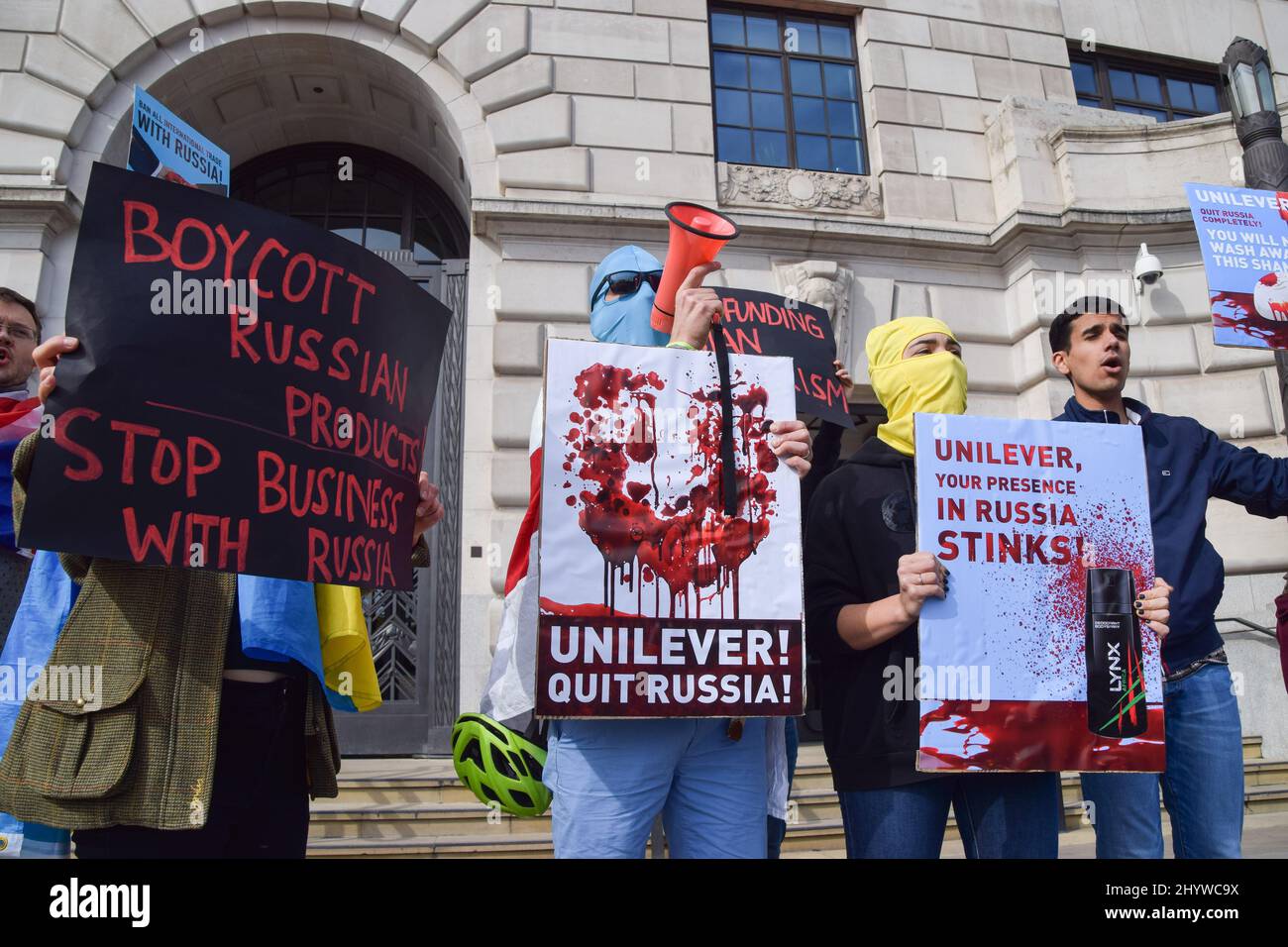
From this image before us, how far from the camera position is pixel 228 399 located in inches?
82.7

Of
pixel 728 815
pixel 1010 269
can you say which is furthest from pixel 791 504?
pixel 1010 269

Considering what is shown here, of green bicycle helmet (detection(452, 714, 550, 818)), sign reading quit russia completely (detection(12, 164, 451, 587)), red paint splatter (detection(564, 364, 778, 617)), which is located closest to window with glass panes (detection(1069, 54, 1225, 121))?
red paint splatter (detection(564, 364, 778, 617))

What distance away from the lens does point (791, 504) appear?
93.0 inches

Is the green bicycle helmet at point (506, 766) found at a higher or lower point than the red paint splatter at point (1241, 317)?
lower

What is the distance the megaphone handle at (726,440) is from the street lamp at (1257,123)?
4.80m

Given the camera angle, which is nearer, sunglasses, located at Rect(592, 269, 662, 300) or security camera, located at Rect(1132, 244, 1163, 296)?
sunglasses, located at Rect(592, 269, 662, 300)

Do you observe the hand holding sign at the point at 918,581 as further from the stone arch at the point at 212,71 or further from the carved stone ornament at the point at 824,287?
the stone arch at the point at 212,71

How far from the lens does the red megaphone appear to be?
243cm

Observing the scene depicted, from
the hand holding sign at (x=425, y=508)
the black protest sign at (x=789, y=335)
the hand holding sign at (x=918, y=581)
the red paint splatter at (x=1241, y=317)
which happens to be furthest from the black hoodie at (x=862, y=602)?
the red paint splatter at (x=1241, y=317)

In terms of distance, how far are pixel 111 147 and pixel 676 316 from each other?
8354 mm

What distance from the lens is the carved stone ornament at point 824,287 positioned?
341 inches

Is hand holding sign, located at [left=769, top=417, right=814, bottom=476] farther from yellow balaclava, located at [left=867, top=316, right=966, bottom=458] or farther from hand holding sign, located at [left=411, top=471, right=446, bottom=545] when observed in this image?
hand holding sign, located at [left=411, top=471, right=446, bottom=545]

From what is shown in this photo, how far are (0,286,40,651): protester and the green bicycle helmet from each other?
5.39ft
